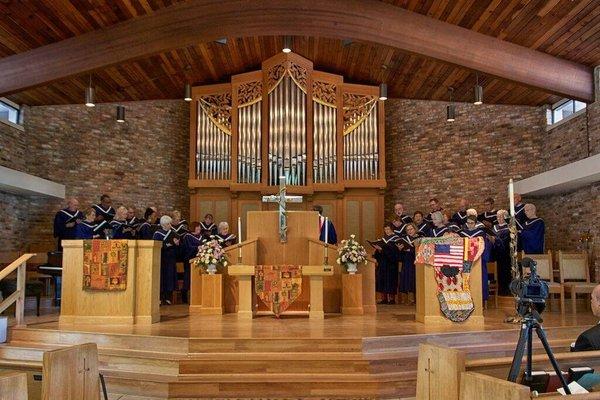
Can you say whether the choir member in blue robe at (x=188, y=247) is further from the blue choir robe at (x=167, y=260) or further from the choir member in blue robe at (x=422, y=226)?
the choir member in blue robe at (x=422, y=226)

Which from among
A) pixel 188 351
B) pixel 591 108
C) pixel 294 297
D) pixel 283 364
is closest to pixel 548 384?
pixel 283 364

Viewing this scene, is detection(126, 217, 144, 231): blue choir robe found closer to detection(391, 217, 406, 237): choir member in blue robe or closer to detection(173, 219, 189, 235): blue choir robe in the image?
detection(173, 219, 189, 235): blue choir robe

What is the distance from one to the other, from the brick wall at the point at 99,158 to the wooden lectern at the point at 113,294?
3700mm

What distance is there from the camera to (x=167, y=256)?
9.06m

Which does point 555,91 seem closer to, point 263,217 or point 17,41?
point 263,217

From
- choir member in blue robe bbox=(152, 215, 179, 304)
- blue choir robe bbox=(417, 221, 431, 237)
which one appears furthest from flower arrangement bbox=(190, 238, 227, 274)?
blue choir robe bbox=(417, 221, 431, 237)

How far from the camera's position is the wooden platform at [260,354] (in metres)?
4.96

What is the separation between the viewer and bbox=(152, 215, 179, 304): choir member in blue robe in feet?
29.6

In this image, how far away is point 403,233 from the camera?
9.41 meters

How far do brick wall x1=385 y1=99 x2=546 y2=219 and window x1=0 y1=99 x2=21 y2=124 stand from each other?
23.4 feet

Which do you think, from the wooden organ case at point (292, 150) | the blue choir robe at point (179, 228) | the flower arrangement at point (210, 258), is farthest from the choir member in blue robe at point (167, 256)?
the wooden organ case at point (292, 150)

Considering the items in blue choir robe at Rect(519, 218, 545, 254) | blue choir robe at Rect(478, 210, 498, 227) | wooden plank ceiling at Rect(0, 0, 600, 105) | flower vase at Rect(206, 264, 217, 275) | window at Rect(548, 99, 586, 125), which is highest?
wooden plank ceiling at Rect(0, 0, 600, 105)

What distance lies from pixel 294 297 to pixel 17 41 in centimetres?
518

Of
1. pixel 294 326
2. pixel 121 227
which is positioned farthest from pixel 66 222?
pixel 294 326
